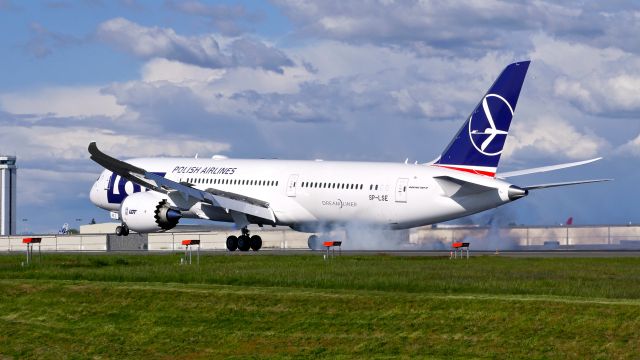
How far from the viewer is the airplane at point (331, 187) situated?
58188 mm

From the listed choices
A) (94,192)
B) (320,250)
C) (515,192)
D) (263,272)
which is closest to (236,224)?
(320,250)

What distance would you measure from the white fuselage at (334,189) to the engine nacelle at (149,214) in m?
1.46

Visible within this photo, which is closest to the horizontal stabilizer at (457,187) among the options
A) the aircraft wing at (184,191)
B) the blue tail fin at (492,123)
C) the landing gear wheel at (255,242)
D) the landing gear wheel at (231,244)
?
the blue tail fin at (492,123)

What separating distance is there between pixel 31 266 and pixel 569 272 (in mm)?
22322

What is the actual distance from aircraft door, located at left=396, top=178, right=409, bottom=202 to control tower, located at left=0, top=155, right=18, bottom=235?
222ft

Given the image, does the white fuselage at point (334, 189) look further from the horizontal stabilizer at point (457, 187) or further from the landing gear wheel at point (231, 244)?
the landing gear wheel at point (231, 244)

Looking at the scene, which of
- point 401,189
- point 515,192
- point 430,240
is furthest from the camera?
point 430,240

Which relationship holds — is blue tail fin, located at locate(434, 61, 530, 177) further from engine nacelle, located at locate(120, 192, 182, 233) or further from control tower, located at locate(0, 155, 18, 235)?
control tower, located at locate(0, 155, 18, 235)

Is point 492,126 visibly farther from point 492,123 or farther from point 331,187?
point 331,187

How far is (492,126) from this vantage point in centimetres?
5828

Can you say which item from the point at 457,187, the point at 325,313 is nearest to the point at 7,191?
the point at 457,187

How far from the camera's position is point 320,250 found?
67.8m

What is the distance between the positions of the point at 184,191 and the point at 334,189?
7.98 meters

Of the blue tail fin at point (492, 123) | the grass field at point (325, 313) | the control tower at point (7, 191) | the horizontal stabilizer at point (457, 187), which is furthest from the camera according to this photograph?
the control tower at point (7, 191)
